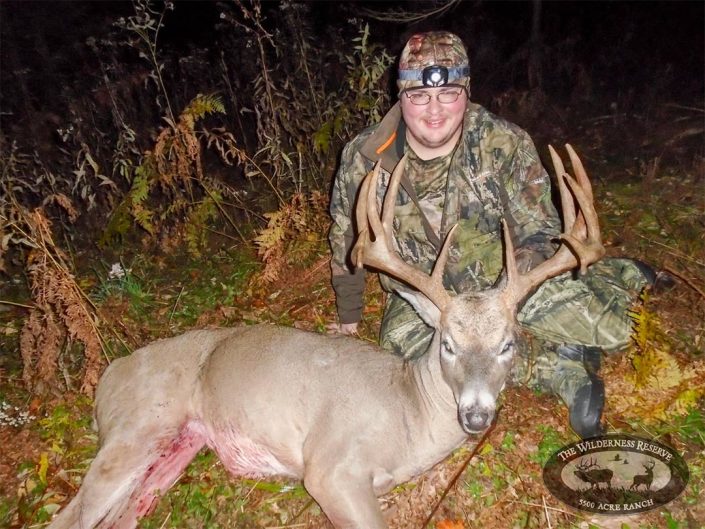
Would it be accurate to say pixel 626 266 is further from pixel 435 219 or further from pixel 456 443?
pixel 456 443

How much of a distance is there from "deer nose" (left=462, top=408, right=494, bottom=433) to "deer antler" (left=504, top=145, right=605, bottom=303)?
0.72 metres

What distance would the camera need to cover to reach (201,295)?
635cm

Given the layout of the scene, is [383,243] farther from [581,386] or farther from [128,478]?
[128,478]

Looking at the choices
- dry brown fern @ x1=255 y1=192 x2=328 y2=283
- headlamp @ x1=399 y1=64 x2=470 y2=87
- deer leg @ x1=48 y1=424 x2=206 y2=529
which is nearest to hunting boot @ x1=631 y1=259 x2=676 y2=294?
headlamp @ x1=399 y1=64 x2=470 y2=87

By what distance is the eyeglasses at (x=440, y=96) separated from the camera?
4551mm

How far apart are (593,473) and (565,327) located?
114 centimetres

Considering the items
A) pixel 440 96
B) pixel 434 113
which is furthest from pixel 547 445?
pixel 440 96

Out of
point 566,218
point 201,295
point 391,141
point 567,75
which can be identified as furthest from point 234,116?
point 566,218

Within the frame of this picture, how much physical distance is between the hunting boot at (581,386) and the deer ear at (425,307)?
1.26 metres

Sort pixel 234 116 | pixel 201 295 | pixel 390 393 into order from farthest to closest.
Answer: pixel 234 116 → pixel 201 295 → pixel 390 393

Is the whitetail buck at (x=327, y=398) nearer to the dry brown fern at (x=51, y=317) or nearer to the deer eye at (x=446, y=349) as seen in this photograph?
the deer eye at (x=446, y=349)

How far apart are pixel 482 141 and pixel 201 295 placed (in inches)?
133

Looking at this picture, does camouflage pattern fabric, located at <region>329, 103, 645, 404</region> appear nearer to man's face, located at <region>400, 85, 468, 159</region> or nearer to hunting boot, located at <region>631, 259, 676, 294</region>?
hunting boot, located at <region>631, 259, 676, 294</region>

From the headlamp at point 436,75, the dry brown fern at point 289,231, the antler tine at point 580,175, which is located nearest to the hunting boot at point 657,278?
the antler tine at point 580,175
